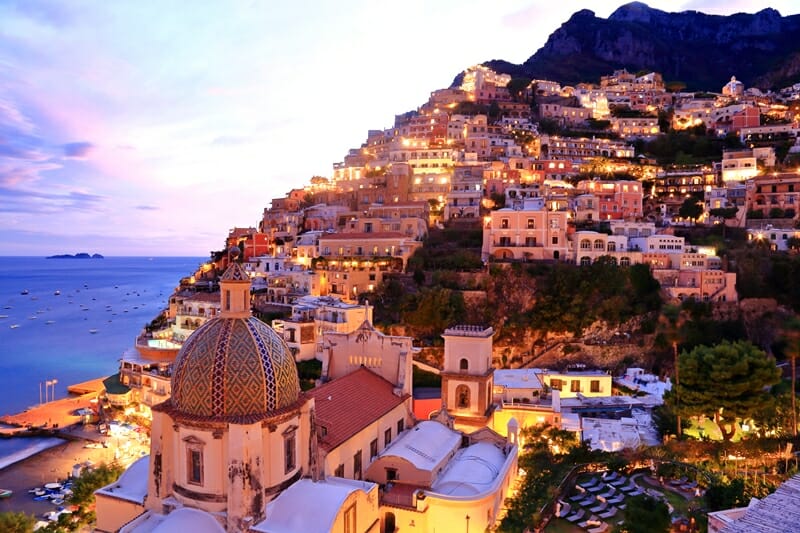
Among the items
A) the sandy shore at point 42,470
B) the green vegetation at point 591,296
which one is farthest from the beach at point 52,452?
the green vegetation at point 591,296

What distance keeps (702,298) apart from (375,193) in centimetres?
4263

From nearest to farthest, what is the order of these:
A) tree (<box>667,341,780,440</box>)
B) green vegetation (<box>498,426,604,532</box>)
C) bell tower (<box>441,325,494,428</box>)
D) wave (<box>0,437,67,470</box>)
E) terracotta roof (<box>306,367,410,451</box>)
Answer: terracotta roof (<box>306,367,410,451</box>), green vegetation (<box>498,426,604,532</box>), tree (<box>667,341,780,440</box>), bell tower (<box>441,325,494,428</box>), wave (<box>0,437,67,470</box>)

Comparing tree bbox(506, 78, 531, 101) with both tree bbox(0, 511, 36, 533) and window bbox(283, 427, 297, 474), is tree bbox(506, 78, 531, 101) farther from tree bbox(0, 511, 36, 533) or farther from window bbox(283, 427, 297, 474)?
tree bbox(0, 511, 36, 533)

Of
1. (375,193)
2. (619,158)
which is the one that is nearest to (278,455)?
(375,193)

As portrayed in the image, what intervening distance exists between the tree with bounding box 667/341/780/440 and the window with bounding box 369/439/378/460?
670 inches

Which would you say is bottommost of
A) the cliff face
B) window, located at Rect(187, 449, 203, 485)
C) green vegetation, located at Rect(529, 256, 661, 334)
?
window, located at Rect(187, 449, 203, 485)

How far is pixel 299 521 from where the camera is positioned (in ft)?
46.4

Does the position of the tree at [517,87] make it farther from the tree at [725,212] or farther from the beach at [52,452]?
the beach at [52,452]

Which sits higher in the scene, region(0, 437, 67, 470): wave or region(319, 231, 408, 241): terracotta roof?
region(319, 231, 408, 241): terracotta roof

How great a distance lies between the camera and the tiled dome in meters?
14.5

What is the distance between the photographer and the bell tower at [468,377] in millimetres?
27781

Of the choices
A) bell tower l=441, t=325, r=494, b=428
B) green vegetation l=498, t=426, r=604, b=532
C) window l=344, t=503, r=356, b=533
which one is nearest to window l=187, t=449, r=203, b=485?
window l=344, t=503, r=356, b=533

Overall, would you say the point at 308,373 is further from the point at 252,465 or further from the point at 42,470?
the point at 252,465

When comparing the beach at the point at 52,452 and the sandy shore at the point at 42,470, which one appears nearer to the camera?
the sandy shore at the point at 42,470
